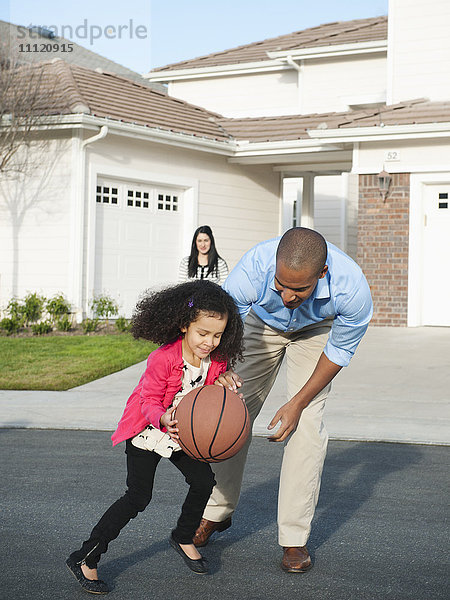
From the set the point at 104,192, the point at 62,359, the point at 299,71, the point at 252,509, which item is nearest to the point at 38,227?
the point at 104,192

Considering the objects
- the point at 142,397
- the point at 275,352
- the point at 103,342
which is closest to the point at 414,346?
the point at 103,342

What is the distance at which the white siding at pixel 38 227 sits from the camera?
1631 centimetres

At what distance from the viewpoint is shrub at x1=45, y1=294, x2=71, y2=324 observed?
1574cm

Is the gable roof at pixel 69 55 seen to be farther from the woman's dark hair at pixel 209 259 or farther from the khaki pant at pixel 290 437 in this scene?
the khaki pant at pixel 290 437

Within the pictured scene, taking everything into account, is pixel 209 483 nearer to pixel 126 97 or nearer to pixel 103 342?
pixel 103 342

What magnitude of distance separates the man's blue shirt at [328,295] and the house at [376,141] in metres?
11.9

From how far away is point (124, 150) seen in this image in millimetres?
17000

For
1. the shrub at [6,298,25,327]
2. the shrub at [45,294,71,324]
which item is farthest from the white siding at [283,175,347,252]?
the shrub at [6,298,25,327]

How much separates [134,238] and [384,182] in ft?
16.1

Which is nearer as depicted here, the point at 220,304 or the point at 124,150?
the point at 220,304

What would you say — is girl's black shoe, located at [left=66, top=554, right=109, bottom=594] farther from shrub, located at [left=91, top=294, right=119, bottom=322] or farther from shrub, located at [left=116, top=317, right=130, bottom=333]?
shrub, located at [left=91, top=294, right=119, bottom=322]

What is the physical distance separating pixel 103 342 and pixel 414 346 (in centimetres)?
497

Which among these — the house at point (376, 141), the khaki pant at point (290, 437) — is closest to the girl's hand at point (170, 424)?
the khaki pant at point (290, 437)

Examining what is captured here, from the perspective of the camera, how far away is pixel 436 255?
16.5m
